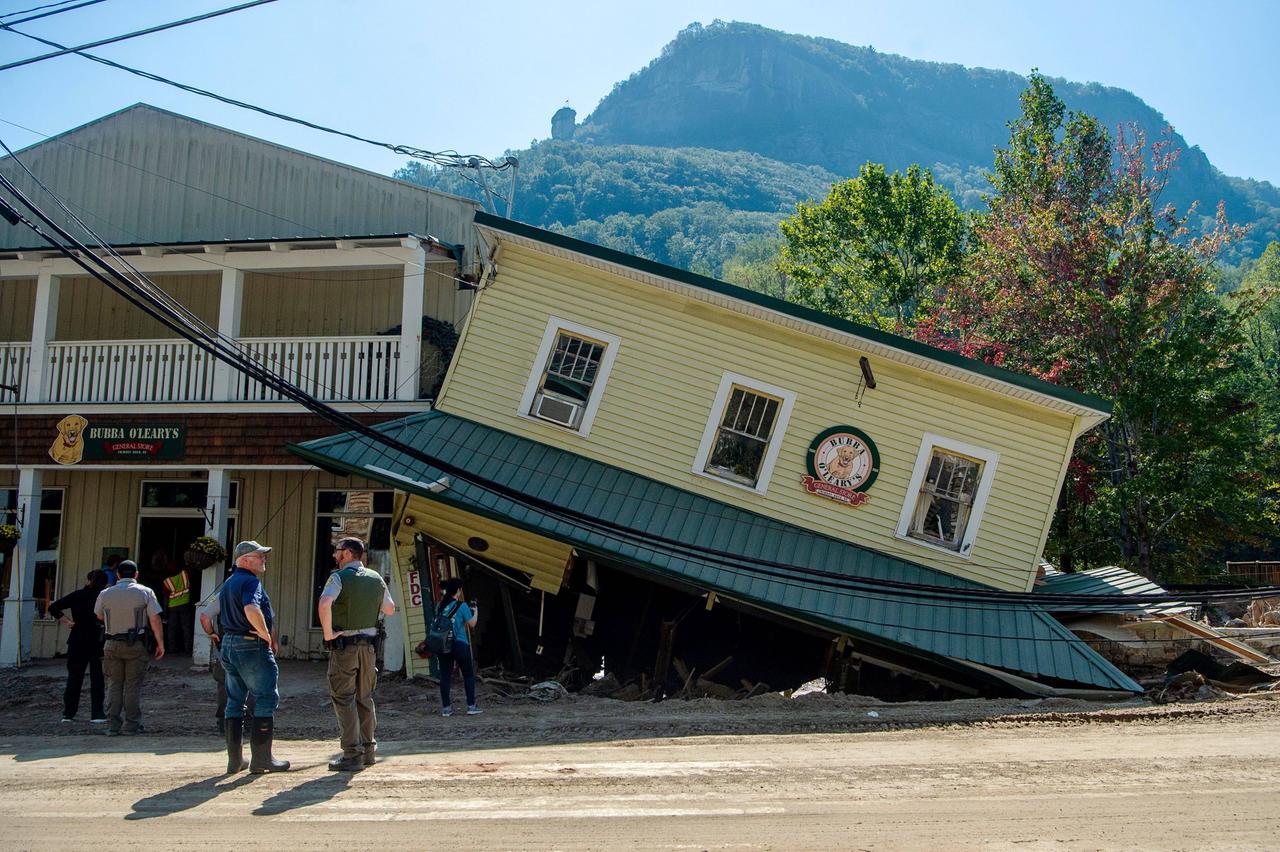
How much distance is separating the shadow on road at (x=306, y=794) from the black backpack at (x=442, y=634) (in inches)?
142

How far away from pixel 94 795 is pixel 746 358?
9.90 meters

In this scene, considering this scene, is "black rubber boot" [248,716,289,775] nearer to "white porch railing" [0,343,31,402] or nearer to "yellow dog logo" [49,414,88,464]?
"yellow dog logo" [49,414,88,464]

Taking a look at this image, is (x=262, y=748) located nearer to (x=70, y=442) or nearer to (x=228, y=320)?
(x=228, y=320)

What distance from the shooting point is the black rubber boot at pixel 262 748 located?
8.15 meters

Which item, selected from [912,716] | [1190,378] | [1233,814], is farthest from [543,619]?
[1190,378]

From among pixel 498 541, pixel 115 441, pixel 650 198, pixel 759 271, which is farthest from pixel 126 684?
pixel 650 198

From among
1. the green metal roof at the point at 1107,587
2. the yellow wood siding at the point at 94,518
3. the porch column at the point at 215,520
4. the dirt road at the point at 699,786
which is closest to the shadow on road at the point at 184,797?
the dirt road at the point at 699,786

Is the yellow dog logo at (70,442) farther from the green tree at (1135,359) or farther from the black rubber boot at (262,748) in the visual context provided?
the green tree at (1135,359)

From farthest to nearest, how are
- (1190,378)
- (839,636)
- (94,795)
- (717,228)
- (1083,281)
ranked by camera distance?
1. (717,228)
2. (1083,281)
3. (1190,378)
4. (839,636)
5. (94,795)

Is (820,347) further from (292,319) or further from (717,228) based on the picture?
(717,228)

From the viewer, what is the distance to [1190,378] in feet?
73.5

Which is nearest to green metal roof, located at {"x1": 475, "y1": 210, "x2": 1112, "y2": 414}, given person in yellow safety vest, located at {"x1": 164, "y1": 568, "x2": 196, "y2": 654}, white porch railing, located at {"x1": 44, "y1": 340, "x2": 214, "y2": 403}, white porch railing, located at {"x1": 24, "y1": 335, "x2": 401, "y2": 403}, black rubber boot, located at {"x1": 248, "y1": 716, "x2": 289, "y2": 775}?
white porch railing, located at {"x1": 24, "y1": 335, "x2": 401, "y2": 403}

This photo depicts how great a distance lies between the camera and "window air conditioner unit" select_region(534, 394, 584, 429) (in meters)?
15.1

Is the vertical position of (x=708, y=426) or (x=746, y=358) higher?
(x=746, y=358)
